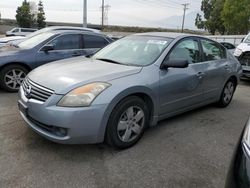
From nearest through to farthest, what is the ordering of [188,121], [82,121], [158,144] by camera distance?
[82,121] → [158,144] → [188,121]

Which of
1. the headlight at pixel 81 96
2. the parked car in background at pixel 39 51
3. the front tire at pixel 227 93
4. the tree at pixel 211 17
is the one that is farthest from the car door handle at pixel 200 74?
the tree at pixel 211 17

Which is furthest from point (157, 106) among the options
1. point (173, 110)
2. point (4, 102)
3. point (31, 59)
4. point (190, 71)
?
point (31, 59)

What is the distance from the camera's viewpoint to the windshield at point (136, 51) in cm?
399

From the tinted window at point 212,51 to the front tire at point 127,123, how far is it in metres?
1.86

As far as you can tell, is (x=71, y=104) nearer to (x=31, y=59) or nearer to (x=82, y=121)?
(x=82, y=121)

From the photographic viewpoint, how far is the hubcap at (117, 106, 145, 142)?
3447 millimetres

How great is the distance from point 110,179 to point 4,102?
3.34 metres

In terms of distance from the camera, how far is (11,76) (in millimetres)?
6117

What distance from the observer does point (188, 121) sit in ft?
15.4

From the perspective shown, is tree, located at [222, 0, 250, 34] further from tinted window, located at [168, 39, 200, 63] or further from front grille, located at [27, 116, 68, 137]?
front grille, located at [27, 116, 68, 137]

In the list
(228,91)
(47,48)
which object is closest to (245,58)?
(228,91)

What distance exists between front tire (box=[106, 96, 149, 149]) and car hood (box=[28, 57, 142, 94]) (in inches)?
14.6

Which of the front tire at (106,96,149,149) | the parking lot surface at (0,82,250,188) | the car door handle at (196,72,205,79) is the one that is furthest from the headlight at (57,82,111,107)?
the car door handle at (196,72,205,79)

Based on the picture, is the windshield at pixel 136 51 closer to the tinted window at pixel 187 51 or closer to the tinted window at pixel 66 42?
the tinted window at pixel 187 51
